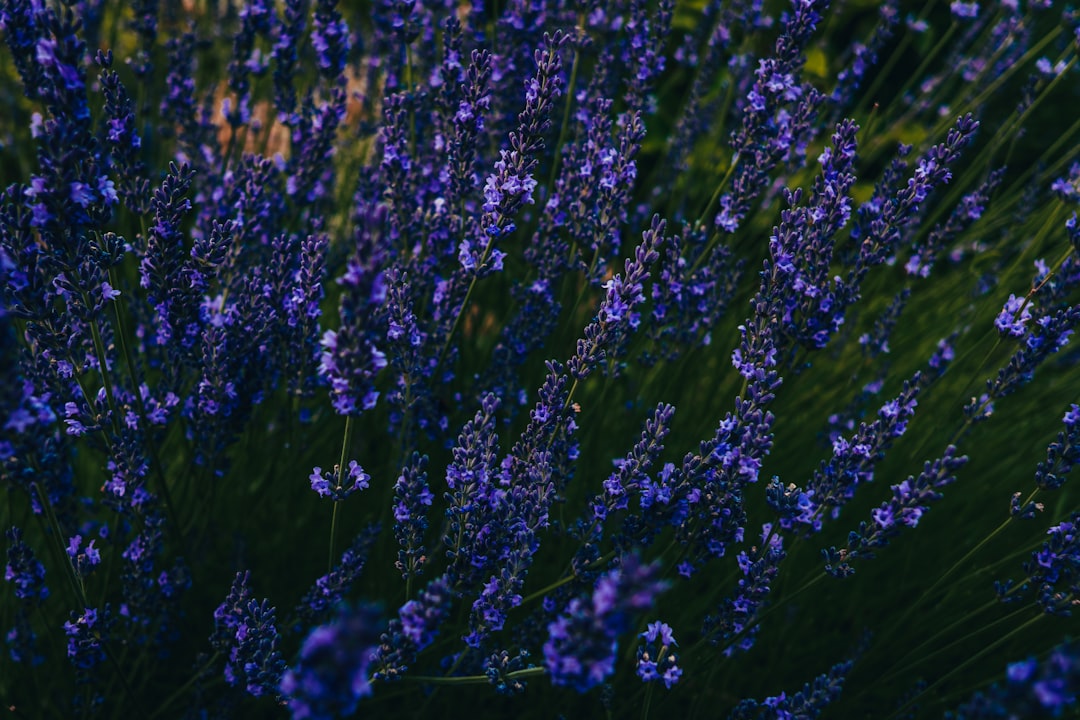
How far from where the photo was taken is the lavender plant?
5.28 feet

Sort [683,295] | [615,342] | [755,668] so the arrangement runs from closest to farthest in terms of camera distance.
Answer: [615,342]
[683,295]
[755,668]

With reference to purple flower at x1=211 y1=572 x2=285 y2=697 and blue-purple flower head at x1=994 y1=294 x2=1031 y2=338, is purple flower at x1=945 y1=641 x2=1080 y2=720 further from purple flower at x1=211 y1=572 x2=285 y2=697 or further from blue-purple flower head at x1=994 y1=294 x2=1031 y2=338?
purple flower at x1=211 y1=572 x2=285 y2=697

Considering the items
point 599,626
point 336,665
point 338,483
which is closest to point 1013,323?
point 599,626

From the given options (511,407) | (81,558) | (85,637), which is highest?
(511,407)

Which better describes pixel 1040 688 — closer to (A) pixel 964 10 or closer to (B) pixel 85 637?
(B) pixel 85 637

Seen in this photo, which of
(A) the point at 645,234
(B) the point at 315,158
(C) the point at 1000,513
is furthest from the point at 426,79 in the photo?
(C) the point at 1000,513

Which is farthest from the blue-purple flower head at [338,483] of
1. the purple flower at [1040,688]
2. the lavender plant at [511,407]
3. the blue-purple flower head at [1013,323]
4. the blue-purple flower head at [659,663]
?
the blue-purple flower head at [1013,323]

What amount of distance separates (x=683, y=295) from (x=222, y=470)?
52.4 inches

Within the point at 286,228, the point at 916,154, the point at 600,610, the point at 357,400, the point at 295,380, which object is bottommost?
the point at 600,610

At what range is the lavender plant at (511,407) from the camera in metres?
1.61

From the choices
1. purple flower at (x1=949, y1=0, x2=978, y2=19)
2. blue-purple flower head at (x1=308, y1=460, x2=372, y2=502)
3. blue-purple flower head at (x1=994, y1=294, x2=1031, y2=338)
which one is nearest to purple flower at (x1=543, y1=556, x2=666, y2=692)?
blue-purple flower head at (x1=308, y1=460, x2=372, y2=502)

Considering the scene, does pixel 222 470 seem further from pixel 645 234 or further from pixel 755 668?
pixel 755 668

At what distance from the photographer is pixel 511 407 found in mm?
2332

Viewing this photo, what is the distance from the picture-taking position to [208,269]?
6.03ft
